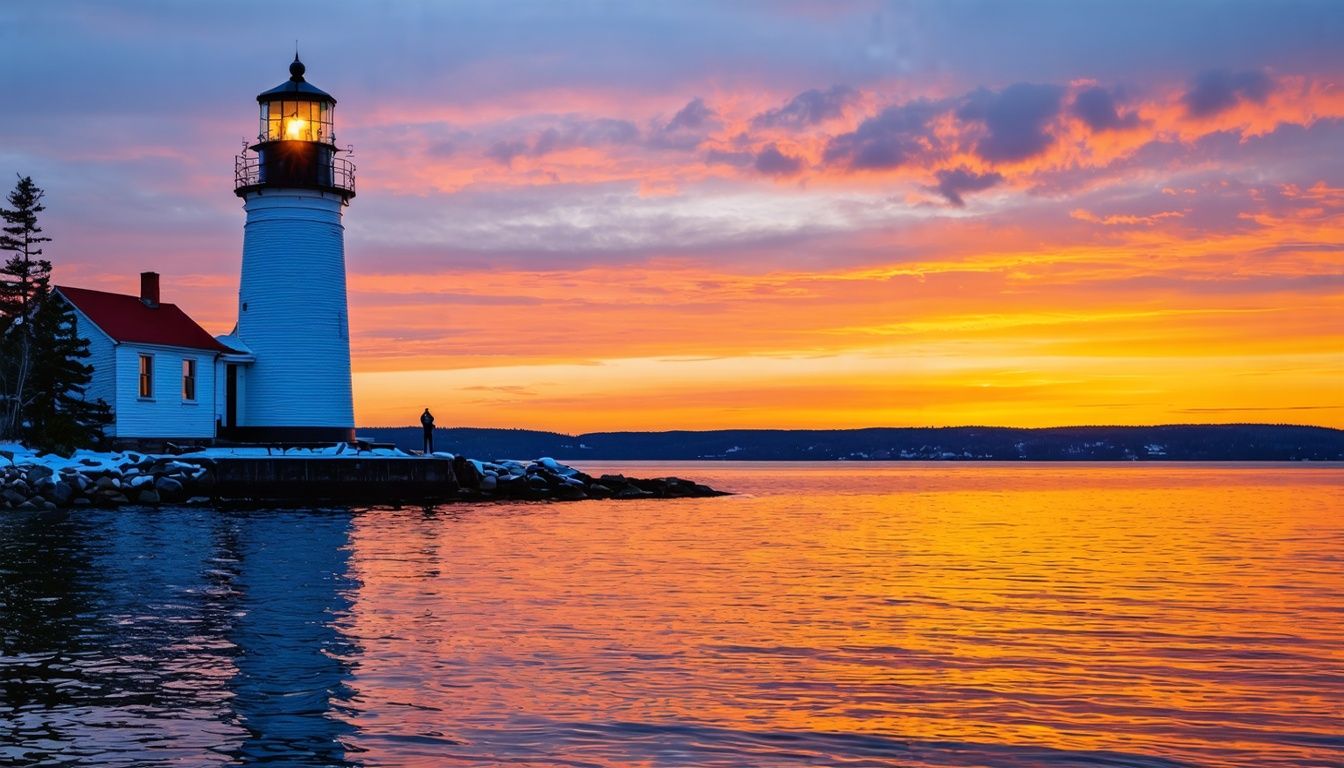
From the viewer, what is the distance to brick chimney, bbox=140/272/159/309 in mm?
45875

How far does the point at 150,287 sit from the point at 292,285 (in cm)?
616

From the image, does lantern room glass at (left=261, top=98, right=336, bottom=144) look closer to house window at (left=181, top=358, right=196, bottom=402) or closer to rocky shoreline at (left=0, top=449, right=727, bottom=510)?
house window at (left=181, top=358, right=196, bottom=402)

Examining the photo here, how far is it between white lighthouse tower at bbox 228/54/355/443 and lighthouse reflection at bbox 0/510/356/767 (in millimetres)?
18706

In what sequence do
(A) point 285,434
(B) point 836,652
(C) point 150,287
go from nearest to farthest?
(B) point 836,652
(A) point 285,434
(C) point 150,287

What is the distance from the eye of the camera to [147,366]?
42.5 meters

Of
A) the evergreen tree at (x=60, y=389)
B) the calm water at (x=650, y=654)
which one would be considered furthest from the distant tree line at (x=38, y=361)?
the calm water at (x=650, y=654)

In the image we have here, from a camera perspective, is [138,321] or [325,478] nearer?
[325,478]

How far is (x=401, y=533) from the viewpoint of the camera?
31.2 m

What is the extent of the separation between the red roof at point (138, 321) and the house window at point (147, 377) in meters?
0.67

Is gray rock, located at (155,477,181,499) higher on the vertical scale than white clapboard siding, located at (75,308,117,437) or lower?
lower

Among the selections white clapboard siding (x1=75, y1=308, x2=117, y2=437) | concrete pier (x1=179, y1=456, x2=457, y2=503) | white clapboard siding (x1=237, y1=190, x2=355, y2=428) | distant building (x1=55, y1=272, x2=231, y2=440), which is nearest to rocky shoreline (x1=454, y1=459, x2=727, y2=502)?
concrete pier (x1=179, y1=456, x2=457, y2=503)

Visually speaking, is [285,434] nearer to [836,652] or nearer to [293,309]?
[293,309]

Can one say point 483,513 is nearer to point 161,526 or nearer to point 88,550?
point 161,526

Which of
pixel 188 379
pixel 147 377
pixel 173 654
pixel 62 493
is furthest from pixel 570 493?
pixel 173 654
